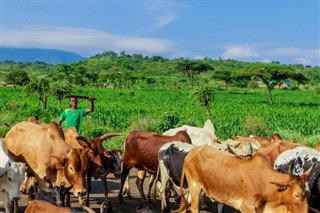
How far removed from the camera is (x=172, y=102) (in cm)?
4269

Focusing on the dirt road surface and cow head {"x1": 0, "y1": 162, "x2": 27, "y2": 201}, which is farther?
the dirt road surface

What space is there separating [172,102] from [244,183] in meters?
36.4

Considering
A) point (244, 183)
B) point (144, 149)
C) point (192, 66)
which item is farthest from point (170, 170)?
point (192, 66)

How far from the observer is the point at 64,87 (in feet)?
94.0

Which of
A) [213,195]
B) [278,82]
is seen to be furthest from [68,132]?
[278,82]

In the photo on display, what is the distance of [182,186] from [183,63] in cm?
6862

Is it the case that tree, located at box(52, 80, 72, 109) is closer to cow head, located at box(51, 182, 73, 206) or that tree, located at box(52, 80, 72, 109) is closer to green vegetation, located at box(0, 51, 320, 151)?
green vegetation, located at box(0, 51, 320, 151)

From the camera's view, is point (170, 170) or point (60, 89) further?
point (60, 89)

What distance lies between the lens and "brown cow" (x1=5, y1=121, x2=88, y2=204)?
719cm

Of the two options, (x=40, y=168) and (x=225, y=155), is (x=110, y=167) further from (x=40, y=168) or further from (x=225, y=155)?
(x=225, y=155)

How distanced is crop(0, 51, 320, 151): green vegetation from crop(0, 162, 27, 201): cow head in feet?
27.6

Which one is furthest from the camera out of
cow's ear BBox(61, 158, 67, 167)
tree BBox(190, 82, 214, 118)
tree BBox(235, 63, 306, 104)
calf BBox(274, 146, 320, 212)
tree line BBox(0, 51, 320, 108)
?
tree BBox(235, 63, 306, 104)

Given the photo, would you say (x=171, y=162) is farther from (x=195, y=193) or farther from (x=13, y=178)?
(x=13, y=178)

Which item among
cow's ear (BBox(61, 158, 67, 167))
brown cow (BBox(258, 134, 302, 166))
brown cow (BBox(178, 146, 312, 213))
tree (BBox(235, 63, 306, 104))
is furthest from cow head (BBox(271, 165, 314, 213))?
tree (BBox(235, 63, 306, 104))
